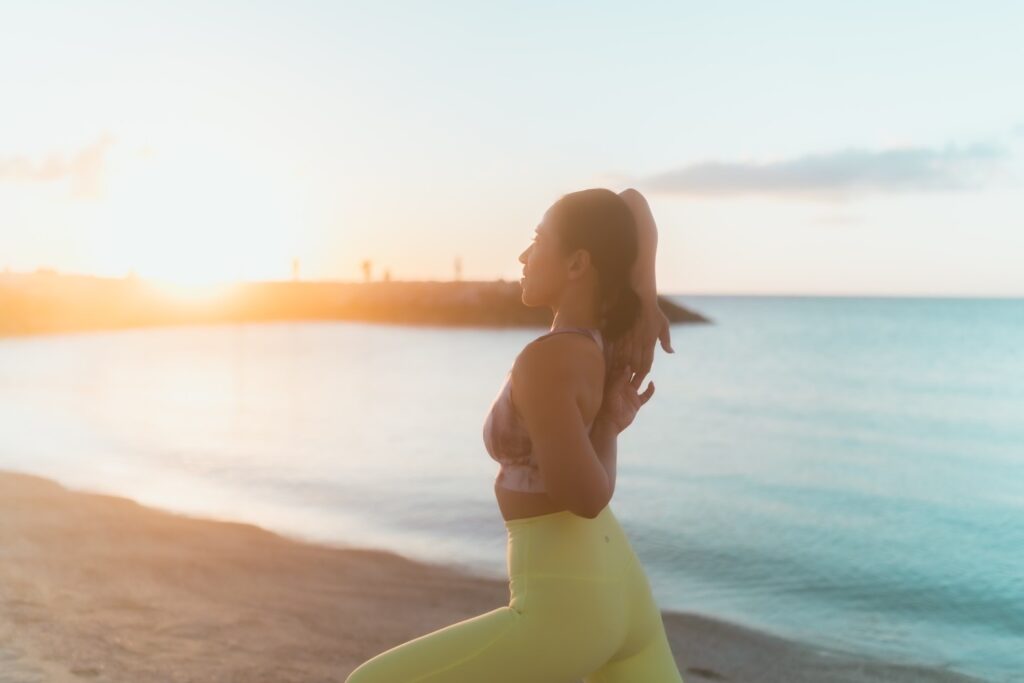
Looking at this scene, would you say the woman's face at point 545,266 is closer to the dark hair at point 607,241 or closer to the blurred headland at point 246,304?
the dark hair at point 607,241

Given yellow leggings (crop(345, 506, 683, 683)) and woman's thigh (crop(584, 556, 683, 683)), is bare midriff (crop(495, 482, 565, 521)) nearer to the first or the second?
yellow leggings (crop(345, 506, 683, 683))

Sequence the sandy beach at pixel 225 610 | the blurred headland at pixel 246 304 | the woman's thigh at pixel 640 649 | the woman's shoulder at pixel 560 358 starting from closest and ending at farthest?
1. the woman's shoulder at pixel 560 358
2. the woman's thigh at pixel 640 649
3. the sandy beach at pixel 225 610
4. the blurred headland at pixel 246 304

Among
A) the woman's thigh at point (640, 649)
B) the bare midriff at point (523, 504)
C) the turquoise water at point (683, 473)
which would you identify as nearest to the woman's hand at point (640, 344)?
the bare midriff at point (523, 504)

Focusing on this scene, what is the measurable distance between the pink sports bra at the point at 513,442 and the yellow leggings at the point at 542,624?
3.7 inches

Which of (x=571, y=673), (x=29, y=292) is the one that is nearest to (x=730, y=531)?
(x=571, y=673)

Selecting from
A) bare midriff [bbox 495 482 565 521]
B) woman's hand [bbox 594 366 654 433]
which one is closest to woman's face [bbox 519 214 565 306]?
woman's hand [bbox 594 366 654 433]

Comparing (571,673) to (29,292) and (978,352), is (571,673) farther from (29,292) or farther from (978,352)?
(29,292)

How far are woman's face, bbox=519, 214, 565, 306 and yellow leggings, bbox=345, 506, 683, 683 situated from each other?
0.55m

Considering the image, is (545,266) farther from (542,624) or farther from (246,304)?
(246,304)

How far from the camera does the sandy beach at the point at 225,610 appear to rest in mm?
5473

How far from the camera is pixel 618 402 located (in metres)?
2.46

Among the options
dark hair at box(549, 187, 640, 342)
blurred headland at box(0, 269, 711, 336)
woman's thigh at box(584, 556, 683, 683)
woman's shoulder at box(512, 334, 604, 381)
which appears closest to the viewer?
woman's shoulder at box(512, 334, 604, 381)

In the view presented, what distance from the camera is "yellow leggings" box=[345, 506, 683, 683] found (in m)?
2.37

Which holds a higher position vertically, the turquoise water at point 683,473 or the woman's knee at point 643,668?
the woman's knee at point 643,668
